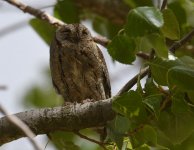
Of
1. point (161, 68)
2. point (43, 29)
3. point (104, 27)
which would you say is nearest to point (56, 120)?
point (161, 68)

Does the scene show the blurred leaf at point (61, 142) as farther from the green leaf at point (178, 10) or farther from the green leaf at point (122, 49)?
the green leaf at point (178, 10)

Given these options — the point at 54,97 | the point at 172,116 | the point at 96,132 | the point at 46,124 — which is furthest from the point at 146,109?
the point at 54,97

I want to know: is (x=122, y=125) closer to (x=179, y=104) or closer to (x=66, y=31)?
(x=179, y=104)

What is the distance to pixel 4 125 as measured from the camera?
2.20 meters

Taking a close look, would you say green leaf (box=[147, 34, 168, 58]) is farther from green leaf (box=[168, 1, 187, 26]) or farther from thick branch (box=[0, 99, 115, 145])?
green leaf (box=[168, 1, 187, 26])

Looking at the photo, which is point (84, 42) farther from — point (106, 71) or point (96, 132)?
point (96, 132)

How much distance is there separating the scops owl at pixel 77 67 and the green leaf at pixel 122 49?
113 cm

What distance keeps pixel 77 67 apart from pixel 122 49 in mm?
1181

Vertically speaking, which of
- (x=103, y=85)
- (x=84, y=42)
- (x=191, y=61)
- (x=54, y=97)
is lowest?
(x=54, y=97)

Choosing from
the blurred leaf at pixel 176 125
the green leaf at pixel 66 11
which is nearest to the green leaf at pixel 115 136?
the blurred leaf at pixel 176 125

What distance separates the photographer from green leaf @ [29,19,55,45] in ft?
10.7

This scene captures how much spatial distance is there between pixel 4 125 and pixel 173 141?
684mm

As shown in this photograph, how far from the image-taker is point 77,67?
2943mm

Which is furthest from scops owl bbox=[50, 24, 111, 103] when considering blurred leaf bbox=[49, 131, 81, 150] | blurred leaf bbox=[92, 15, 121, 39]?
blurred leaf bbox=[49, 131, 81, 150]
